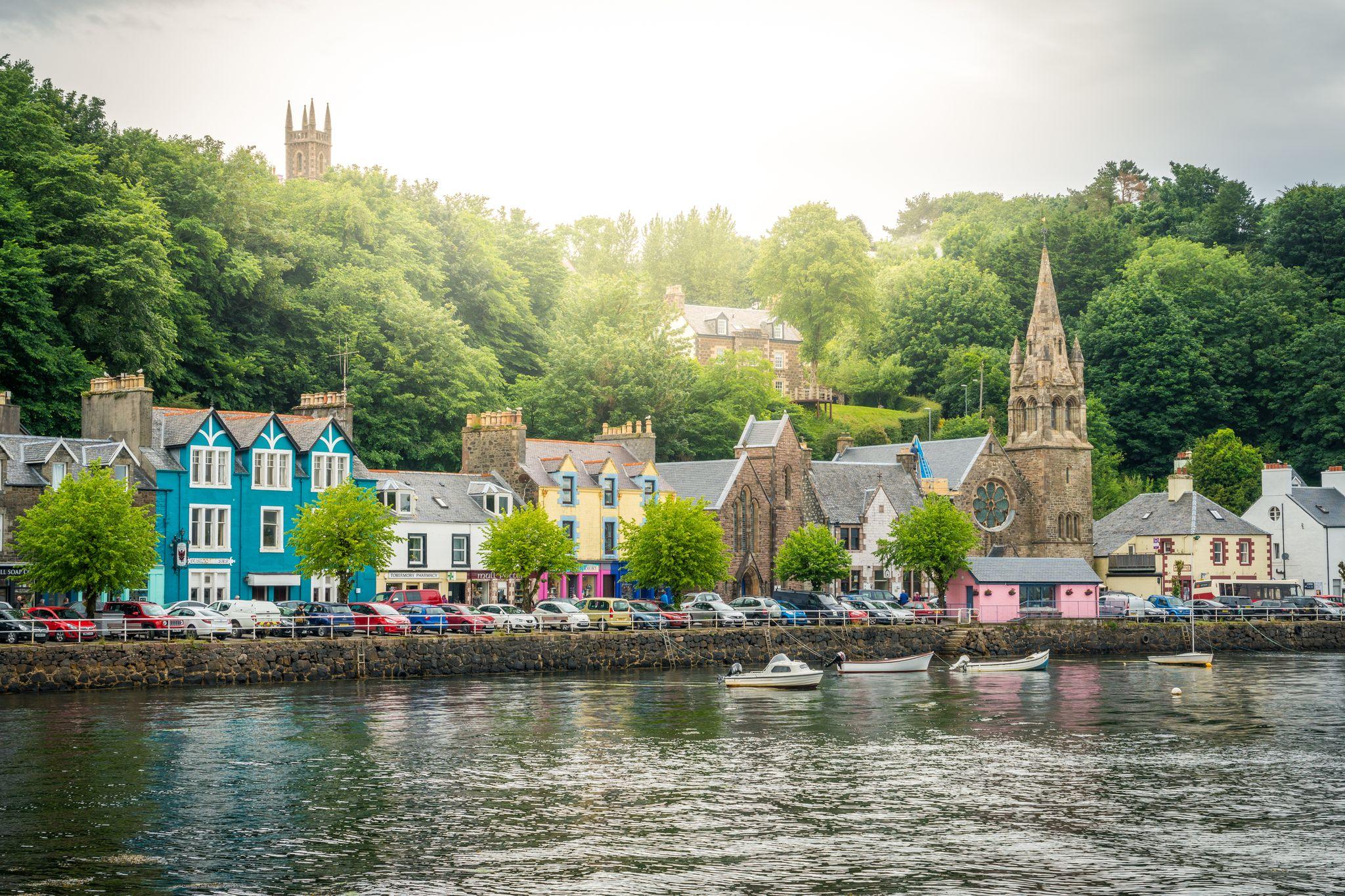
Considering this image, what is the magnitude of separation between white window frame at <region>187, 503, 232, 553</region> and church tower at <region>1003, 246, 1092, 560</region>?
183 feet

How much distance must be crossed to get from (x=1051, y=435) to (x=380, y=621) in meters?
56.9

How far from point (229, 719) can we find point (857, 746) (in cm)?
1895

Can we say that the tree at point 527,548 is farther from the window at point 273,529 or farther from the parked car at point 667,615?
the window at point 273,529

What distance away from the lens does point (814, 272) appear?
134750 millimetres

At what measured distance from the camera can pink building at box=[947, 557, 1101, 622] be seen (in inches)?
3654

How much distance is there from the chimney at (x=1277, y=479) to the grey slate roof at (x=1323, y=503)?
519 mm

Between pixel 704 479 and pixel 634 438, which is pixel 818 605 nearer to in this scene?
pixel 704 479

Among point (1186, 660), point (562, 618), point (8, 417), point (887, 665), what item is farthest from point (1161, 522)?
point (8, 417)

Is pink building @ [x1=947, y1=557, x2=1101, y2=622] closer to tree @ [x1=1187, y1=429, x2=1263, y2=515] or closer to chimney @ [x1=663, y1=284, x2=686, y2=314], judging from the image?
tree @ [x1=1187, y1=429, x2=1263, y2=515]

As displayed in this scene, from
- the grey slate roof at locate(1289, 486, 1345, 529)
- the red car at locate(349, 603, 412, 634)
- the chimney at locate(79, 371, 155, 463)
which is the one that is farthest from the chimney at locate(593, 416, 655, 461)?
the grey slate roof at locate(1289, 486, 1345, 529)

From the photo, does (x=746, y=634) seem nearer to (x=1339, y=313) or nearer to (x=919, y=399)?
(x=919, y=399)

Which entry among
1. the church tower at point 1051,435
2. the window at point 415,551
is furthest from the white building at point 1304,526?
the window at point 415,551

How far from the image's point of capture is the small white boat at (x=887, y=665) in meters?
71.9

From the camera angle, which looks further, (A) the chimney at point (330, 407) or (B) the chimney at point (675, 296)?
(B) the chimney at point (675, 296)
